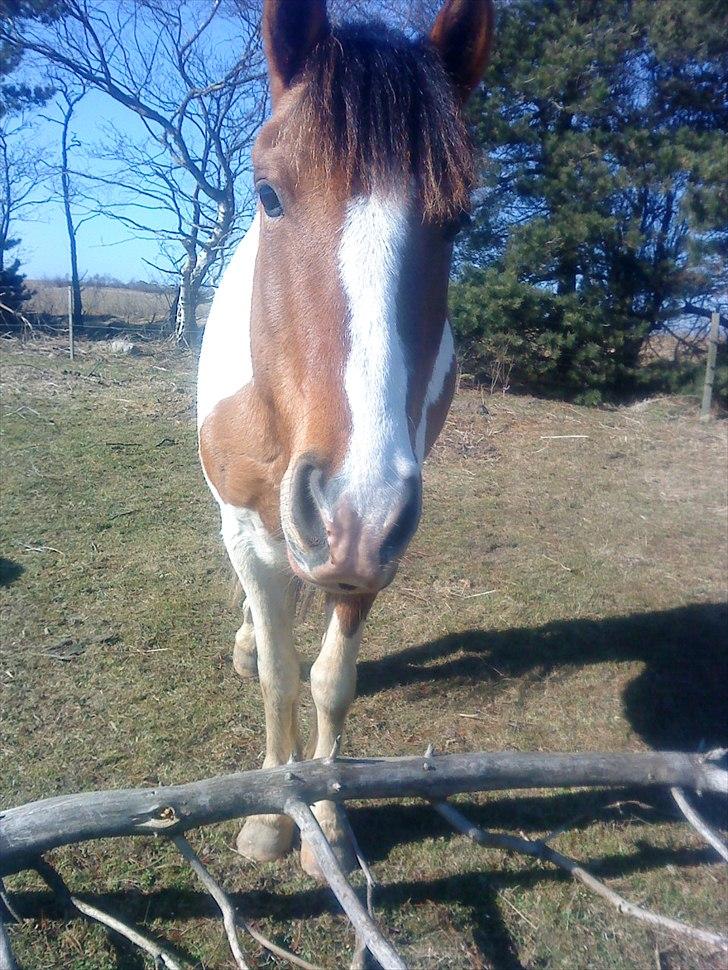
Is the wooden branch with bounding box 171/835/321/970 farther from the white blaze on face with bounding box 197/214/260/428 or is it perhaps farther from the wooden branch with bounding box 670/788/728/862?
the white blaze on face with bounding box 197/214/260/428

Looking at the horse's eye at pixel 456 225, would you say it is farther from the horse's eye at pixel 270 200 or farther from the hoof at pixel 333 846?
the hoof at pixel 333 846

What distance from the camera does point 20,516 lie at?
16.7 ft

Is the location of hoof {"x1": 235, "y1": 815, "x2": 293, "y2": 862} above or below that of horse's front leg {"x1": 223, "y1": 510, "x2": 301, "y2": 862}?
below

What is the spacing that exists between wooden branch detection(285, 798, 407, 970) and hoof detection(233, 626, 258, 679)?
1.43 meters

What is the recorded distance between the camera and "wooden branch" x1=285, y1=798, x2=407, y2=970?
1519 millimetres

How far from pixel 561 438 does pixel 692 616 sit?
196 inches

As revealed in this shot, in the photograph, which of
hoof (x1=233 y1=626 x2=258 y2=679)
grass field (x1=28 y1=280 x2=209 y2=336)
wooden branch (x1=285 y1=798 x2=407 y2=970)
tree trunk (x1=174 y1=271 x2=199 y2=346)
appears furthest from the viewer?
grass field (x1=28 y1=280 x2=209 y2=336)

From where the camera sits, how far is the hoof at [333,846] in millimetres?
2281

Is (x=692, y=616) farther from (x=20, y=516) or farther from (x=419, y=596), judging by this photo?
(x=20, y=516)

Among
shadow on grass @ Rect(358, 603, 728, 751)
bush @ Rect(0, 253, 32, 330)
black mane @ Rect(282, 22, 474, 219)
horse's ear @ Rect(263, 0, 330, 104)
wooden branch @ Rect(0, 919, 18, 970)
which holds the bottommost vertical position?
shadow on grass @ Rect(358, 603, 728, 751)

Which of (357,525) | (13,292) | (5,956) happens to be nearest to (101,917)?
(5,956)

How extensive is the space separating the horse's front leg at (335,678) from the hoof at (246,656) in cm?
83

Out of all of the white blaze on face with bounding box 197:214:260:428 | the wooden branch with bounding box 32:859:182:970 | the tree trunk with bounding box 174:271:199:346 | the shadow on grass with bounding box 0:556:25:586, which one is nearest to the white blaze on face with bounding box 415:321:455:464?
the white blaze on face with bounding box 197:214:260:428

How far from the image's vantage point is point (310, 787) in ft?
6.84
